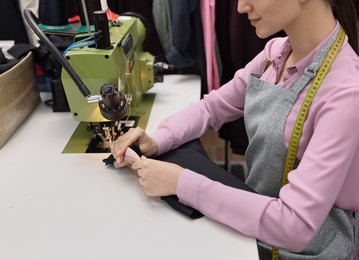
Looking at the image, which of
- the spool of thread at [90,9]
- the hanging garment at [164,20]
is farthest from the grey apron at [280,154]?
the hanging garment at [164,20]

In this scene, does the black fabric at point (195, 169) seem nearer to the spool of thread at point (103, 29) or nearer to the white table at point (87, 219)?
the white table at point (87, 219)

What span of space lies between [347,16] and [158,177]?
1.83 ft

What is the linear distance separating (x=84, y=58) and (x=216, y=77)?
74 centimetres

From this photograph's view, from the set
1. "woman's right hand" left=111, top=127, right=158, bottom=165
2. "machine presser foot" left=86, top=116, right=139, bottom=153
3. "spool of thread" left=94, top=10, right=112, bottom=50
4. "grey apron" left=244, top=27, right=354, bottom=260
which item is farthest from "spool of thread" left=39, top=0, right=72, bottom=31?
"grey apron" left=244, top=27, right=354, bottom=260

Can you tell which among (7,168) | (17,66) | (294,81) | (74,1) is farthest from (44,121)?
(294,81)

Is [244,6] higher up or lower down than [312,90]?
higher up

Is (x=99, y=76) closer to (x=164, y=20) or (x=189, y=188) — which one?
(x=189, y=188)

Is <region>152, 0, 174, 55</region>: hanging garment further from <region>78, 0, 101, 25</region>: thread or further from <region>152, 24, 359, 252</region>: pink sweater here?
<region>152, 24, 359, 252</region>: pink sweater

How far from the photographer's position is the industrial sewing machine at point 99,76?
1075mm

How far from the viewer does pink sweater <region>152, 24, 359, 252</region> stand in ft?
2.68

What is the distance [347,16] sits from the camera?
94 centimetres

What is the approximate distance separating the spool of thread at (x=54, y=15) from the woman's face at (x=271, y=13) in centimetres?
64

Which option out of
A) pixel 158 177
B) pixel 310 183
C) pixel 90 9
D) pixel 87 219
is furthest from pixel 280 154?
pixel 90 9

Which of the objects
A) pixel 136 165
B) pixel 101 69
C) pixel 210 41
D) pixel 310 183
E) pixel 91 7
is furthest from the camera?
pixel 210 41
